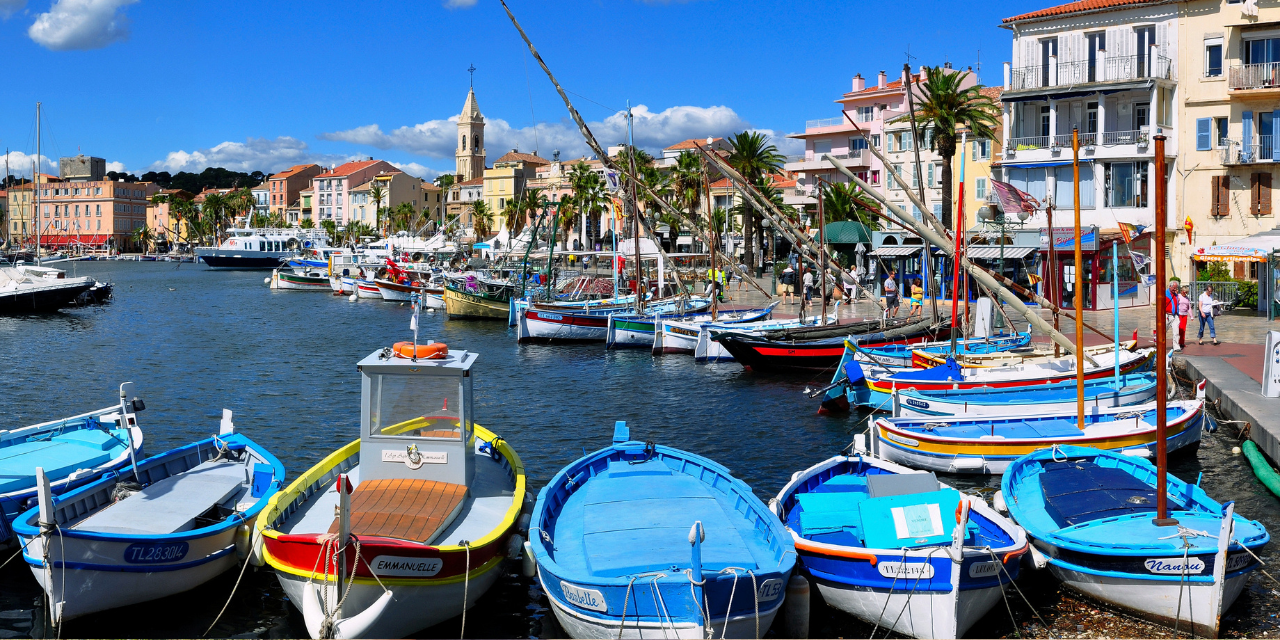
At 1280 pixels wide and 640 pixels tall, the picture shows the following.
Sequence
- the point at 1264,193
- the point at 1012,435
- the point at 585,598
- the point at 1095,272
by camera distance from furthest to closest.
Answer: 1. the point at 1264,193
2. the point at 1095,272
3. the point at 1012,435
4. the point at 585,598

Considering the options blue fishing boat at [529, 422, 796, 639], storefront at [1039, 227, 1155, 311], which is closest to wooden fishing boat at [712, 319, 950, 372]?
storefront at [1039, 227, 1155, 311]

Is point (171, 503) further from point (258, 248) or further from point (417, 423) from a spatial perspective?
point (258, 248)

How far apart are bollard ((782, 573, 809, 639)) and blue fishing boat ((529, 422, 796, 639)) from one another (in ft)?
1.50

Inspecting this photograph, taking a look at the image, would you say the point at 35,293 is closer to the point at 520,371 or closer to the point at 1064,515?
the point at 520,371

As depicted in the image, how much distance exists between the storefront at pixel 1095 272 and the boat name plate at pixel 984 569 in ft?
118

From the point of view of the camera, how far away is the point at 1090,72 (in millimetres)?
50062

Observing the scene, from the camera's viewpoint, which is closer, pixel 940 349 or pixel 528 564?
pixel 528 564

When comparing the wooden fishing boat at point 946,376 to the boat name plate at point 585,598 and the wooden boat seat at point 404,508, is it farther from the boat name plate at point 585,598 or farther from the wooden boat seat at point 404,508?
the boat name plate at point 585,598

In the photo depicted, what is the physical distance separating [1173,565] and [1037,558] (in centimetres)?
Result: 174

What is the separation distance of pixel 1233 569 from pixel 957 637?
3.45 meters

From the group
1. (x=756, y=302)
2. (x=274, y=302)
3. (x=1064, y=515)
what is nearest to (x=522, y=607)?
(x=1064, y=515)

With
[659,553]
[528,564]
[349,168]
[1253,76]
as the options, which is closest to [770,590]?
[659,553]

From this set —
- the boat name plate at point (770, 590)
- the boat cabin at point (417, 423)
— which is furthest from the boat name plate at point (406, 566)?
the boat name plate at point (770, 590)

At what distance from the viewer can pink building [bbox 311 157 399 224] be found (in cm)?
17988
